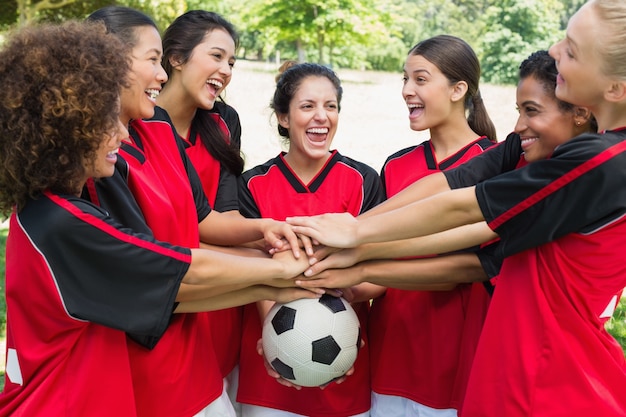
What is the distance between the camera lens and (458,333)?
12.0 feet

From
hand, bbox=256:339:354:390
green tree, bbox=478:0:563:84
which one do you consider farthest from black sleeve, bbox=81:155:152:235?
green tree, bbox=478:0:563:84

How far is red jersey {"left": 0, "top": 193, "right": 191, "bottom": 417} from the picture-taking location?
2.42 metres

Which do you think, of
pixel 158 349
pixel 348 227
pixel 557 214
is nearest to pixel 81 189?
pixel 158 349

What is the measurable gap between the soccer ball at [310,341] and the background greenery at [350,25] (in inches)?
510

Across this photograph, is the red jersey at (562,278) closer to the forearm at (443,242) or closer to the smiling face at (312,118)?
the forearm at (443,242)

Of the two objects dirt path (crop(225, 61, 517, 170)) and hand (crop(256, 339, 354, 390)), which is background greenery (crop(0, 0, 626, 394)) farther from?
hand (crop(256, 339, 354, 390))

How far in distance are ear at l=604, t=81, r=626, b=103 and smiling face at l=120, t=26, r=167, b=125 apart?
1908mm

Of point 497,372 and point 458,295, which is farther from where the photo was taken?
point 458,295

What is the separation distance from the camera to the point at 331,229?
3.41 m

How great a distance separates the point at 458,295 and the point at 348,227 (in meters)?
0.76

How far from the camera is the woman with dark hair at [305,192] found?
380 cm

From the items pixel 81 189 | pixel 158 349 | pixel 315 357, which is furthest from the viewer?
pixel 315 357

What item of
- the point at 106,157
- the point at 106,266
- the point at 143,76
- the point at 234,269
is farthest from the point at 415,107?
the point at 106,266

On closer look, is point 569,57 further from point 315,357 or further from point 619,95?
point 315,357
